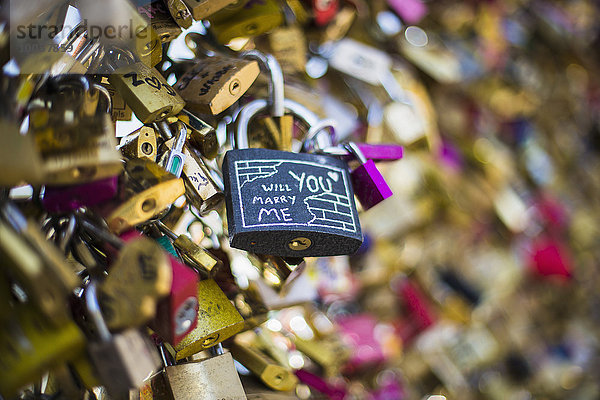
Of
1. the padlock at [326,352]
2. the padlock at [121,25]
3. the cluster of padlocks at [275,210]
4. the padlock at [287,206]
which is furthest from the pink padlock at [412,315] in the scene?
the padlock at [121,25]

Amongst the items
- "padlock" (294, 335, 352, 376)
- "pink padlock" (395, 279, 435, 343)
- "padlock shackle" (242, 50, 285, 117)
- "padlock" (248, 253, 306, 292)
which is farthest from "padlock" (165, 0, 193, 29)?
"pink padlock" (395, 279, 435, 343)

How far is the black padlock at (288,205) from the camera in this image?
0.56 metres

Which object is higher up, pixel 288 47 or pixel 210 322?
pixel 288 47

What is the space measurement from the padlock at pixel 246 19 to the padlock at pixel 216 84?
104 millimetres

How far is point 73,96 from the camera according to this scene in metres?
0.51

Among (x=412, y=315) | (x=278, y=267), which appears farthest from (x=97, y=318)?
(x=412, y=315)

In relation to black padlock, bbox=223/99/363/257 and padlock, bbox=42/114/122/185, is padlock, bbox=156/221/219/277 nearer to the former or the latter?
black padlock, bbox=223/99/363/257

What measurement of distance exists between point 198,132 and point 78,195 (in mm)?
223

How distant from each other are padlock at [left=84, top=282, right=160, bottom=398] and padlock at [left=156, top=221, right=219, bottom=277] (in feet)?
0.54

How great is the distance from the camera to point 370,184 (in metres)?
0.65

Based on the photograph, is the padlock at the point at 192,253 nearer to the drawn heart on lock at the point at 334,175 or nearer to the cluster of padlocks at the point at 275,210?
the cluster of padlocks at the point at 275,210

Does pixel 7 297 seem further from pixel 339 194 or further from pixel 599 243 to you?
pixel 599 243

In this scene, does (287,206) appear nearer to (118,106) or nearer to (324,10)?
(118,106)

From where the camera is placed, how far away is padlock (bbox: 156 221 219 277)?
0.60 meters
